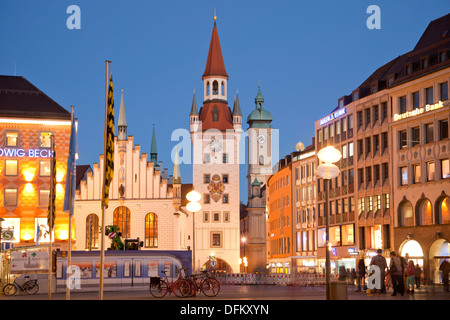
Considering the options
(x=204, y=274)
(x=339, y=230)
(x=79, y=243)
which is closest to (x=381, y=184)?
(x=339, y=230)

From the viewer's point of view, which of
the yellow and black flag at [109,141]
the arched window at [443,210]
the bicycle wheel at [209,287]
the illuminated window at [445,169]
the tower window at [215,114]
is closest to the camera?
the yellow and black flag at [109,141]

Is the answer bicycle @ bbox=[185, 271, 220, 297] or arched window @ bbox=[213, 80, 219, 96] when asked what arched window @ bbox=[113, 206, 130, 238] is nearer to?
arched window @ bbox=[213, 80, 219, 96]

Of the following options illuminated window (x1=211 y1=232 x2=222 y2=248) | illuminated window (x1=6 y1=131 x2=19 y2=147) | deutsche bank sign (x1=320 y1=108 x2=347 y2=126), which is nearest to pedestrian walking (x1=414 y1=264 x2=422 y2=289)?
deutsche bank sign (x1=320 y1=108 x2=347 y2=126)

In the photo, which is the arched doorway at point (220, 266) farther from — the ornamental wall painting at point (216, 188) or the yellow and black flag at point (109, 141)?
the yellow and black flag at point (109, 141)

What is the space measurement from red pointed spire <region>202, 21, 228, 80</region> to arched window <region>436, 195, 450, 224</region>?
69025 millimetres

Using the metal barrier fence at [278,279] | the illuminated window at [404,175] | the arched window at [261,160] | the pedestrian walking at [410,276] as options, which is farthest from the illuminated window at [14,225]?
the arched window at [261,160]

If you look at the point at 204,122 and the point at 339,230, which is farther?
the point at 204,122

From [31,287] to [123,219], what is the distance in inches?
2185

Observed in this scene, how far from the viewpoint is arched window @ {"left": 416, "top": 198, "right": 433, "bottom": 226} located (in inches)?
2232

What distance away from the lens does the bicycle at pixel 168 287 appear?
31391mm
